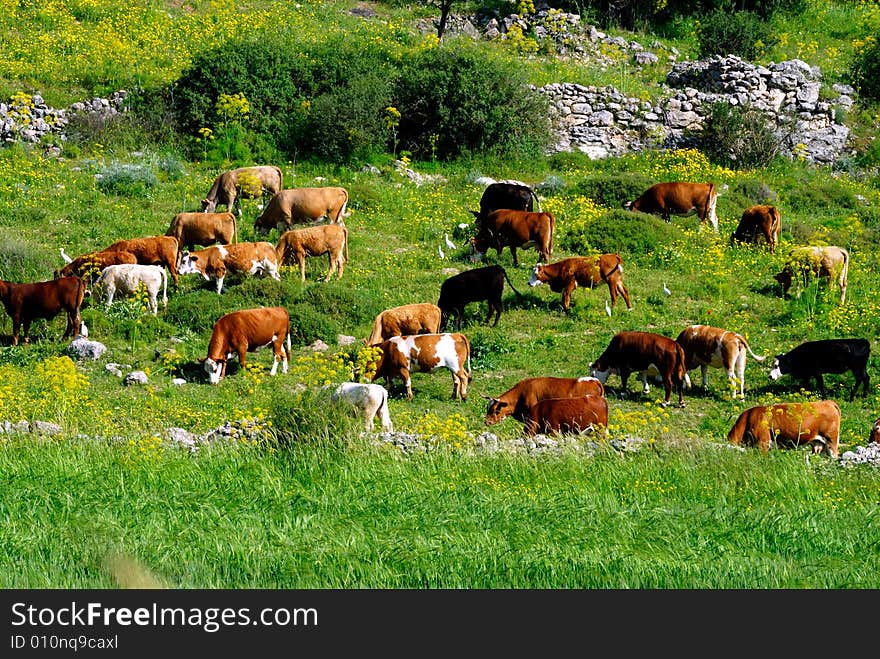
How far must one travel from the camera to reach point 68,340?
1870cm

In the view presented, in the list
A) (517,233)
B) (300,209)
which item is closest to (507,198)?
(517,233)

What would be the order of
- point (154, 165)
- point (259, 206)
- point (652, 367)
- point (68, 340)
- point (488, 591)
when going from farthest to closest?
1. point (154, 165)
2. point (259, 206)
3. point (68, 340)
4. point (652, 367)
5. point (488, 591)

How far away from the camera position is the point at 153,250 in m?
21.2

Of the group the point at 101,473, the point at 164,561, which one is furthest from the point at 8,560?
the point at 101,473

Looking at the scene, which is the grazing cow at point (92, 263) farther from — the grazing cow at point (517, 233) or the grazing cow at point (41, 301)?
the grazing cow at point (517, 233)

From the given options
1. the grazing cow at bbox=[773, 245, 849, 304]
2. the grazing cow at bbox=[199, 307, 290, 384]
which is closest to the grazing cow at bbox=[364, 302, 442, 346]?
the grazing cow at bbox=[199, 307, 290, 384]

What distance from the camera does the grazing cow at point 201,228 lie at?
74.7 feet

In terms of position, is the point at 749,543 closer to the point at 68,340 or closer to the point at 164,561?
the point at 164,561

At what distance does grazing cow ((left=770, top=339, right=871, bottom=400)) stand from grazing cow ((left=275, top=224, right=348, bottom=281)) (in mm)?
8581

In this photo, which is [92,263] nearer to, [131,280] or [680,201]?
[131,280]

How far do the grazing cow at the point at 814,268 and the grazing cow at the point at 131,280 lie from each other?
446 inches

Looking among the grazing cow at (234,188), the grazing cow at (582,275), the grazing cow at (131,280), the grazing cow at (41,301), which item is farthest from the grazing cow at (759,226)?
the grazing cow at (41,301)

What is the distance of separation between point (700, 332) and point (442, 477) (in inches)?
279

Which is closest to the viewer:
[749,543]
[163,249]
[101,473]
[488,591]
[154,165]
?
[488,591]
